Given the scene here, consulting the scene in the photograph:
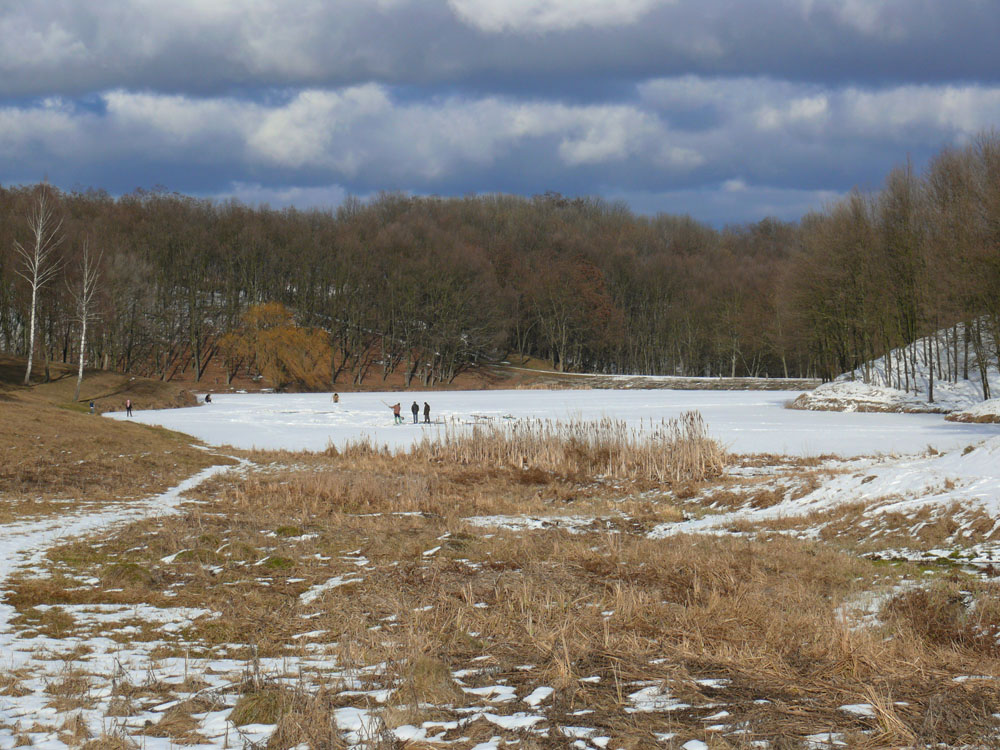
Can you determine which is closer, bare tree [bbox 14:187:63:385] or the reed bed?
the reed bed

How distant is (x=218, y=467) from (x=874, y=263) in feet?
128

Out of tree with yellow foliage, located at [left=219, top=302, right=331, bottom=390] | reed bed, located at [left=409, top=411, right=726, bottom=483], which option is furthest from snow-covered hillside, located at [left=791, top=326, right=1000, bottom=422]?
tree with yellow foliage, located at [left=219, top=302, right=331, bottom=390]

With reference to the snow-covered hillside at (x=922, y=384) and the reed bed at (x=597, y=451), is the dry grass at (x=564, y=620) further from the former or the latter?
the snow-covered hillside at (x=922, y=384)

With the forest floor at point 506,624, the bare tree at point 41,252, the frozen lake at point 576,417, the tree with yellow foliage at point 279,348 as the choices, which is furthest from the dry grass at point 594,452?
the tree with yellow foliage at point 279,348

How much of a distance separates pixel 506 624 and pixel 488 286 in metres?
76.6

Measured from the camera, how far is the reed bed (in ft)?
67.5

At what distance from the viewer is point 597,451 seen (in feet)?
74.2

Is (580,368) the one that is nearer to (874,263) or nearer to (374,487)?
(874,263)

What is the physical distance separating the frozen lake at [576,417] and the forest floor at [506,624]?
1180cm

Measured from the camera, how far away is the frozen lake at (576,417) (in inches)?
1046

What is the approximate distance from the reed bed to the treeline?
21448mm

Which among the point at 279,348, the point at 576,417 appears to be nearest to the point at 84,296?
the point at 279,348

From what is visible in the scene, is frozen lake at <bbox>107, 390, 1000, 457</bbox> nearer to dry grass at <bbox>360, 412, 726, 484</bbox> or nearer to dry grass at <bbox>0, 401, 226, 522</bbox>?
dry grass at <bbox>360, 412, 726, 484</bbox>

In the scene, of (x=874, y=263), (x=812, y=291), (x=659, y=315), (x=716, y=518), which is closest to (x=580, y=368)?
(x=659, y=315)
